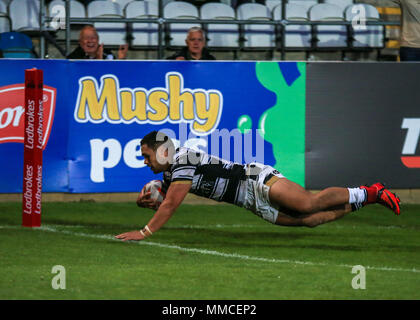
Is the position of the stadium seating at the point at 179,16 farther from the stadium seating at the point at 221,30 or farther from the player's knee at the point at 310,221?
the player's knee at the point at 310,221

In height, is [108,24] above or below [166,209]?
above

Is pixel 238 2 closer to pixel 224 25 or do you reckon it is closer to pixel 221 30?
pixel 224 25

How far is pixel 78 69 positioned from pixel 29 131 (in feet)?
8.89

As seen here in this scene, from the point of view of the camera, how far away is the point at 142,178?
1406 centimetres

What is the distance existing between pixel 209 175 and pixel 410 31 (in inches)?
269

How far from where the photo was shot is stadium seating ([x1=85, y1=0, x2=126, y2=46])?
637 inches

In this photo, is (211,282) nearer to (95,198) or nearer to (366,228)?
(366,228)

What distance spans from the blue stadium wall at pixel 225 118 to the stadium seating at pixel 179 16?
2298mm

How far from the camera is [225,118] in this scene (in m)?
14.2

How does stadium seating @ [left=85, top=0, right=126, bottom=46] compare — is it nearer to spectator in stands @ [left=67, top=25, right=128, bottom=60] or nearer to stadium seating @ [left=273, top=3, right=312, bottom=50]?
spectator in stands @ [left=67, top=25, right=128, bottom=60]

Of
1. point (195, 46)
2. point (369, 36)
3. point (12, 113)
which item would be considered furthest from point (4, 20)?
point (369, 36)

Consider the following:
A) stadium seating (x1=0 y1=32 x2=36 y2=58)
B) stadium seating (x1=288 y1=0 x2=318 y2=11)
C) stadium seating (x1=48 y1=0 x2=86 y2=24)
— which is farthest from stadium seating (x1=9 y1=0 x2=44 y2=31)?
stadium seating (x1=288 y1=0 x2=318 y2=11)

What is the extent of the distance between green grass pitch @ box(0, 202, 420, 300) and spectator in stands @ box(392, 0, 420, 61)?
2.70 metres

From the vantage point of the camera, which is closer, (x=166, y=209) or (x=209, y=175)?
(x=166, y=209)
